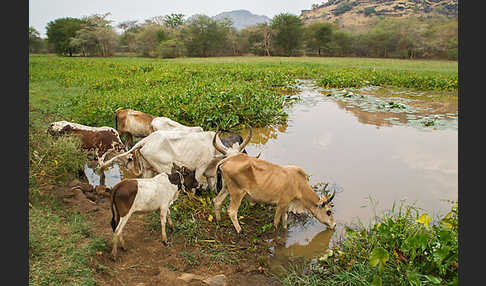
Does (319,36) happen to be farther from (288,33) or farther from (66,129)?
(66,129)

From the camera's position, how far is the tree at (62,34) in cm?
4884

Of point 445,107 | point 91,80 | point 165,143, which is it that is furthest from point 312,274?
point 91,80

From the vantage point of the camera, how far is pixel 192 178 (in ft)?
15.5

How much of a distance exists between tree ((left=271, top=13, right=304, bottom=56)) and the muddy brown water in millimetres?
41246

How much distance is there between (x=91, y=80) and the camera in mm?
16094

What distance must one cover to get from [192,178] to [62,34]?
56.4 metres

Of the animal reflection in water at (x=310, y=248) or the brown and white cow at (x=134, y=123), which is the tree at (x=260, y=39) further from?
the animal reflection in water at (x=310, y=248)

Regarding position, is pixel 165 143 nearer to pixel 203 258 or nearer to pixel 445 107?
pixel 203 258

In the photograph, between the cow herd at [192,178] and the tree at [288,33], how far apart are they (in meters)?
48.7

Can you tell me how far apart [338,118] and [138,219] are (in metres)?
8.49

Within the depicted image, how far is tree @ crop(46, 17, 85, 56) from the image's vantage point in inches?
1923

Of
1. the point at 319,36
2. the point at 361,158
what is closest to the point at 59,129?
the point at 361,158

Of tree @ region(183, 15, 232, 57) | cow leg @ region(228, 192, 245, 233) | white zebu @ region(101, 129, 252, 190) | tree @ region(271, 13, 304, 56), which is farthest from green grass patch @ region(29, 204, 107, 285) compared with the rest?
tree @ region(183, 15, 232, 57)

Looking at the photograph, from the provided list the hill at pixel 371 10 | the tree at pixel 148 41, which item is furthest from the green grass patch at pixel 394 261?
the hill at pixel 371 10
